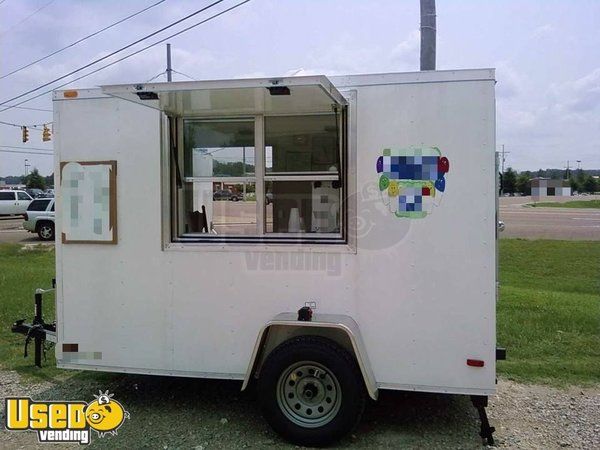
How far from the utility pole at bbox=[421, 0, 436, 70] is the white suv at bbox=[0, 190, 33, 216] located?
98.4 feet

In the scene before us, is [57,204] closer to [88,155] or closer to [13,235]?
[88,155]

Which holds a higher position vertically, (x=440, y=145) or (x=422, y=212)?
(x=440, y=145)

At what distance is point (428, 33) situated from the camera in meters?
7.04

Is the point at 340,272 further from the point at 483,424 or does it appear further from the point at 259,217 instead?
the point at 483,424

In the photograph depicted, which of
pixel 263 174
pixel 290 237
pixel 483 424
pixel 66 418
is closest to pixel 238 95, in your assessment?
pixel 263 174

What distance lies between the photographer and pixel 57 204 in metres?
4.37

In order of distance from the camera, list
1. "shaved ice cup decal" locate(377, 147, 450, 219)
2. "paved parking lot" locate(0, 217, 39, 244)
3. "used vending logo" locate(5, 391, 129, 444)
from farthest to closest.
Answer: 1. "paved parking lot" locate(0, 217, 39, 244)
2. "used vending logo" locate(5, 391, 129, 444)
3. "shaved ice cup decal" locate(377, 147, 450, 219)

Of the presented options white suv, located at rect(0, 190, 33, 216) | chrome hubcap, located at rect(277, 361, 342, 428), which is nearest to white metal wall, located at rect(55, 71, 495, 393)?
chrome hubcap, located at rect(277, 361, 342, 428)

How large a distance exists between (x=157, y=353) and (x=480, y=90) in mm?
3268

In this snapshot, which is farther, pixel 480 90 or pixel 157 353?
pixel 157 353

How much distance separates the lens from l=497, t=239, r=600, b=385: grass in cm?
542

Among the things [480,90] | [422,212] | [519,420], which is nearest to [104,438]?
[422,212]

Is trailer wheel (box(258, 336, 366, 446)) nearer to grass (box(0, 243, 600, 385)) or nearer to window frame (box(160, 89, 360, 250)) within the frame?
window frame (box(160, 89, 360, 250))

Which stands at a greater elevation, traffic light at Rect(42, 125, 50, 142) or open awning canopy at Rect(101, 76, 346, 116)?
traffic light at Rect(42, 125, 50, 142)
